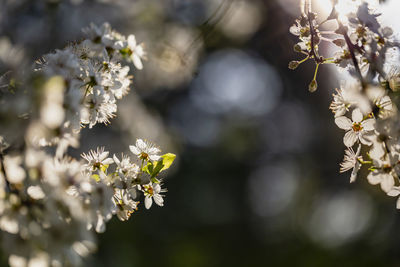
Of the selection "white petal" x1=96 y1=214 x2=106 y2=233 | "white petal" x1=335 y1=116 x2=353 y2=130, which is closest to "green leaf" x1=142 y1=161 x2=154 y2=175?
"white petal" x1=96 y1=214 x2=106 y2=233

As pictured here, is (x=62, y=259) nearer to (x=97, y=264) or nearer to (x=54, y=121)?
(x=54, y=121)

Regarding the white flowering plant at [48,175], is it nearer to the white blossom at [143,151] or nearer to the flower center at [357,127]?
the white blossom at [143,151]

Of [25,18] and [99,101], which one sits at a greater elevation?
[99,101]

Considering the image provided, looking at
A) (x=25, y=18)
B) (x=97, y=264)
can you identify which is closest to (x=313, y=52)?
(x=25, y=18)

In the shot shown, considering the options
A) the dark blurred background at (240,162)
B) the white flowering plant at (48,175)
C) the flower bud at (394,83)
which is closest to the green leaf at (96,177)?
the white flowering plant at (48,175)

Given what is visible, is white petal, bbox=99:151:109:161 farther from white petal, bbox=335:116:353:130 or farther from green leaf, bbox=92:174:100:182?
white petal, bbox=335:116:353:130

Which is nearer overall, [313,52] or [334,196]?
[313,52]

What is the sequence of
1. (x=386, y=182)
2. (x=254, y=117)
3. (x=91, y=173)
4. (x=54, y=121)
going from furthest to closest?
(x=254, y=117)
(x=91, y=173)
(x=386, y=182)
(x=54, y=121)
